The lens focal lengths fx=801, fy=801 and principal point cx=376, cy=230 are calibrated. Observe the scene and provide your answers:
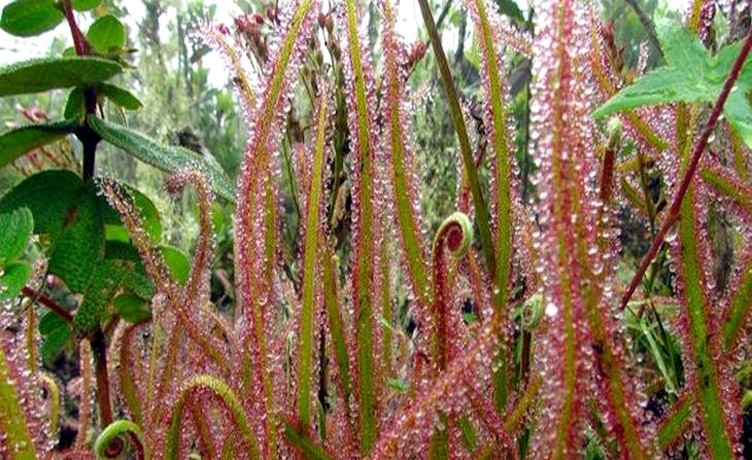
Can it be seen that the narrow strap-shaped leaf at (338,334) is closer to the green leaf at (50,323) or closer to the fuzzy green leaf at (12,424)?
the fuzzy green leaf at (12,424)

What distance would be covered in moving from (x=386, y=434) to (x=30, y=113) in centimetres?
99

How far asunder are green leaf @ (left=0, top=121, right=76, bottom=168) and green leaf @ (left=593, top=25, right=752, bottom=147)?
59cm

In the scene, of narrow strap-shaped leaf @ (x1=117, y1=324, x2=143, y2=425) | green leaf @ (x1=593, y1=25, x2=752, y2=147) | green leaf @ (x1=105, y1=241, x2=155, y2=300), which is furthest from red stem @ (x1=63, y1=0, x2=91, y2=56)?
green leaf @ (x1=593, y1=25, x2=752, y2=147)

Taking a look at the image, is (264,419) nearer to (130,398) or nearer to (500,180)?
(500,180)

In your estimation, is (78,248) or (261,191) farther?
(78,248)

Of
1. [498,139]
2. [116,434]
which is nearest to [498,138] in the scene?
[498,139]

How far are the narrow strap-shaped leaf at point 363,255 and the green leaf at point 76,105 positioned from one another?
0.39m

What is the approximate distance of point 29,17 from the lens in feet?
3.17

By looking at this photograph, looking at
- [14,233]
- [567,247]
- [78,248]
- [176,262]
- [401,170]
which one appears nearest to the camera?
[567,247]

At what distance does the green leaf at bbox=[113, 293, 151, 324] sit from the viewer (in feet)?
3.11

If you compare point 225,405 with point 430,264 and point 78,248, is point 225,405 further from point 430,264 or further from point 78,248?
point 78,248

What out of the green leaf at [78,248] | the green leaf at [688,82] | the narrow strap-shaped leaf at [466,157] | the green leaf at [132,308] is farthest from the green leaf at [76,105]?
the green leaf at [688,82]

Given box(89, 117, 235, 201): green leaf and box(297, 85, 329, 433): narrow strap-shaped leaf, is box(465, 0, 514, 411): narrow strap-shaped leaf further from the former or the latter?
box(89, 117, 235, 201): green leaf

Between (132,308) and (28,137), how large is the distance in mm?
233
